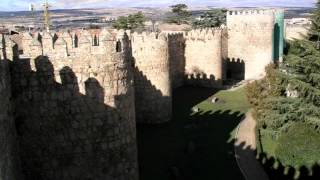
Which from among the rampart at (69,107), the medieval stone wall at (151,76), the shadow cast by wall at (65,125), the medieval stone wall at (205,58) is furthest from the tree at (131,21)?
the shadow cast by wall at (65,125)

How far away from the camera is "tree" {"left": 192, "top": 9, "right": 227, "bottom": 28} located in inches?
2298

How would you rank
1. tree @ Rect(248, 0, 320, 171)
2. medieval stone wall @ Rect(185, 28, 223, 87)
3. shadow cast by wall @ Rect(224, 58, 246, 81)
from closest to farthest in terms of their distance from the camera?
tree @ Rect(248, 0, 320, 171), medieval stone wall @ Rect(185, 28, 223, 87), shadow cast by wall @ Rect(224, 58, 246, 81)

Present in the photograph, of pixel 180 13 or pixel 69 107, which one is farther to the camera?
pixel 180 13

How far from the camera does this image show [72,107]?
10758mm

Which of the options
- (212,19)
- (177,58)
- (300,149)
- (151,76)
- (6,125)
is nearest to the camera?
(6,125)

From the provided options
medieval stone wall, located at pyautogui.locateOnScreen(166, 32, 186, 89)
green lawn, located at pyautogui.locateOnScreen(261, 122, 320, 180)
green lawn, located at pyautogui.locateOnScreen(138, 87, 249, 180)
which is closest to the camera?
green lawn, located at pyautogui.locateOnScreen(261, 122, 320, 180)

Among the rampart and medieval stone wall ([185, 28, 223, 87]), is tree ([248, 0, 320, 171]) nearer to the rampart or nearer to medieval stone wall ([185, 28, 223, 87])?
medieval stone wall ([185, 28, 223, 87])

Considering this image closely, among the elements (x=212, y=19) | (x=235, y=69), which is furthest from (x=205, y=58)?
(x=212, y=19)

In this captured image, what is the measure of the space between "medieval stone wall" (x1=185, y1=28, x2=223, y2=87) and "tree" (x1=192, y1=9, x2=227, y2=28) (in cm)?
2513

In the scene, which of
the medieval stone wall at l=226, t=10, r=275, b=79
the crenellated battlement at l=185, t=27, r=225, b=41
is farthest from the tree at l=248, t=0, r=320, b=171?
the medieval stone wall at l=226, t=10, r=275, b=79

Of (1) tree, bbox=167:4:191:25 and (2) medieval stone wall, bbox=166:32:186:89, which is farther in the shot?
(1) tree, bbox=167:4:191:25

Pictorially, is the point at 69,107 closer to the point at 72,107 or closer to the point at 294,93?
the point at 72,107

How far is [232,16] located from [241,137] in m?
16.8

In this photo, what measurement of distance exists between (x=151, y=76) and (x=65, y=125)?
12.1 m
